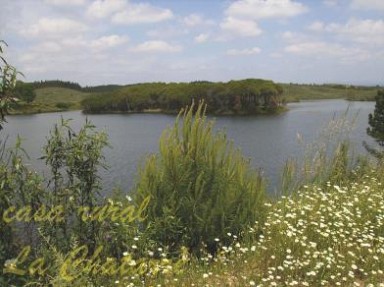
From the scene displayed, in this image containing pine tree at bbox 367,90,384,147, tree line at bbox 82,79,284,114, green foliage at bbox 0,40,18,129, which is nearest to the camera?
green foliage at bbox 0,40,18,129

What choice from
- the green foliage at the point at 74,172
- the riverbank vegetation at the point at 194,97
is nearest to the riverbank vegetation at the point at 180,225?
the green foliage at the point at 74,172

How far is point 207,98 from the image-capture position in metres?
119

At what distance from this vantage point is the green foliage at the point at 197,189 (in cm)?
779

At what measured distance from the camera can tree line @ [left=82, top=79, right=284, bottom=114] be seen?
11588 centimetres

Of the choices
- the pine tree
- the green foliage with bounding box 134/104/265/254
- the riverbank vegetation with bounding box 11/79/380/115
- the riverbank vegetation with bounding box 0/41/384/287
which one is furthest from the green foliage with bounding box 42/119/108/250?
the riverbank vegetation with bounding box 11/79/380/115

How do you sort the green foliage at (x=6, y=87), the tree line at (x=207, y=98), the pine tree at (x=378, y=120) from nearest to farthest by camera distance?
the green foliage at (x=6, y=87), the pine tree at (x=378, y=120), the tree line at (x=207, y=98)

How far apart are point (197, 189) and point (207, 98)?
11199 centimetres

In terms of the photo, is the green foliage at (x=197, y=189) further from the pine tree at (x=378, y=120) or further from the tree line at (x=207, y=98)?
the tree line at (x=207, y=98)

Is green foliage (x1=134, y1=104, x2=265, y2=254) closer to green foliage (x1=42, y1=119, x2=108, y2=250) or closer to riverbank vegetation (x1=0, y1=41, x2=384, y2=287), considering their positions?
riverbank vegetation (x1=0, y1=41, x2=384, y2=287)

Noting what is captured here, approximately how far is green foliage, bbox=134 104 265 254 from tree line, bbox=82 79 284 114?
3787 inches

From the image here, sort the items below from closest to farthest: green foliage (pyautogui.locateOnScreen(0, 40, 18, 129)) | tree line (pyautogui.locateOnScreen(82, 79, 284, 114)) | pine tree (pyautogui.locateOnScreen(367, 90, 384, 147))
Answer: green foliage (pyautogui.locateOnScreen(0, 40, 18, 129)) < pine tree (pyautogui.locateOnScreen(367, 90, 384, 147)) < tree line (pyautogui.locateOnScreen(82, 79, 284, 114))

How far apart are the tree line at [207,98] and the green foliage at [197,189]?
96.2m

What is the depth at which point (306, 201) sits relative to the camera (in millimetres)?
9219

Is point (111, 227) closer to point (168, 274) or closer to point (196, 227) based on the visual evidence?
point (168, 274)
